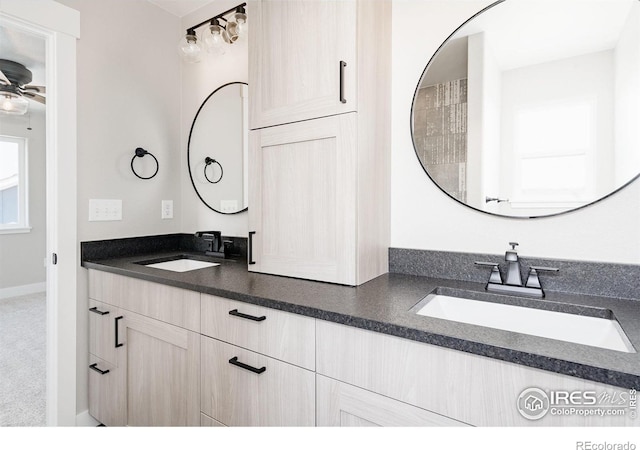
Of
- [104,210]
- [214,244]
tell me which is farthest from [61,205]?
[214,244]

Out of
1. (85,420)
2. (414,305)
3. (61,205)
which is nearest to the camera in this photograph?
(414,305)

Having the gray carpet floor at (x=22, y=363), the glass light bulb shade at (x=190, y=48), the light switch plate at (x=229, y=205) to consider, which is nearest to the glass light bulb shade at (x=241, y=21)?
the glass light bulb shade at (x=190, y=48)

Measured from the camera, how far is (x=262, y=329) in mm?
1174

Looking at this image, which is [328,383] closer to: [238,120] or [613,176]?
[613,176]

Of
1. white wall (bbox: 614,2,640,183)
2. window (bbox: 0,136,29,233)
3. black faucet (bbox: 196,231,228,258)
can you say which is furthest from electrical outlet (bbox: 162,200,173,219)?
window (bbox: 0,136,29,233)

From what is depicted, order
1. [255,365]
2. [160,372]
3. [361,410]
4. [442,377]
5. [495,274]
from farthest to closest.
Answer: [160,372], [495,274], [255,365], [361,410], [442,377]

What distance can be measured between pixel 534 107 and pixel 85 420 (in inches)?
103

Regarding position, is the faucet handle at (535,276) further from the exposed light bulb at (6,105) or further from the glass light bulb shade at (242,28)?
the exposed light bulb at (6,105)

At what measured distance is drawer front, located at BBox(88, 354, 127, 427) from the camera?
1.71 meters

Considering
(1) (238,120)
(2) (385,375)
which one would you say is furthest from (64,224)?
(2) (385,375)

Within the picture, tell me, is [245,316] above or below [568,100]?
below

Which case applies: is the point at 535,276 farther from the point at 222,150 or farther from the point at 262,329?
the point at 222,150

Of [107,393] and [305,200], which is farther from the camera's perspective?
[107,393]

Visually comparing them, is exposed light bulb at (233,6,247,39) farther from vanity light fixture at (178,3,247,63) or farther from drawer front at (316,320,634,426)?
drawer front at (316,320,634,426)
